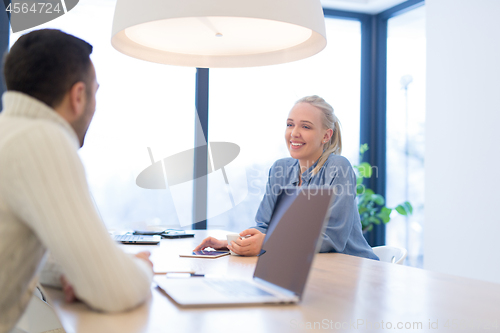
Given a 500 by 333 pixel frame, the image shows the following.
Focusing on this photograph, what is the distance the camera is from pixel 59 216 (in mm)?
752

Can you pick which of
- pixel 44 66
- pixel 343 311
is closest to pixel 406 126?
pixel 343 311

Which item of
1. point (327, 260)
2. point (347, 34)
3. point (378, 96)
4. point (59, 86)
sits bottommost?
point (327, 260)

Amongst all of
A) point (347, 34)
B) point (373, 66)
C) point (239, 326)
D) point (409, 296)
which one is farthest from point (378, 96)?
point (239, 326)

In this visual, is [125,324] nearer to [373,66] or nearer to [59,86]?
[59,86]

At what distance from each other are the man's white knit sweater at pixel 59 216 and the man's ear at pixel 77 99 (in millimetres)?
111

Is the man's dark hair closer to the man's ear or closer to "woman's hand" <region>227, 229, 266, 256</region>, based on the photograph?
the man's ear

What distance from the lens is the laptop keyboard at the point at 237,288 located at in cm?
93

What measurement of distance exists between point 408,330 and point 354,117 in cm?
377

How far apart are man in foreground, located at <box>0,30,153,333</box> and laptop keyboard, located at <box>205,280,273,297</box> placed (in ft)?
0.59

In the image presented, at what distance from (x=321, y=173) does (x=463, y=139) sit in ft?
5.92

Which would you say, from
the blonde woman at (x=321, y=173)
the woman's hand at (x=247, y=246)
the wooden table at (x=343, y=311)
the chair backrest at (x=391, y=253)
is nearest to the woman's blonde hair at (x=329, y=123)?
the blonde woman at (x=321, y=173)

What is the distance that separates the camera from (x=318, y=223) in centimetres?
89

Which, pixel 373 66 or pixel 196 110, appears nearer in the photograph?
pixel 196 110

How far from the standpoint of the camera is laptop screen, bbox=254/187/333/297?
0.89 meters
